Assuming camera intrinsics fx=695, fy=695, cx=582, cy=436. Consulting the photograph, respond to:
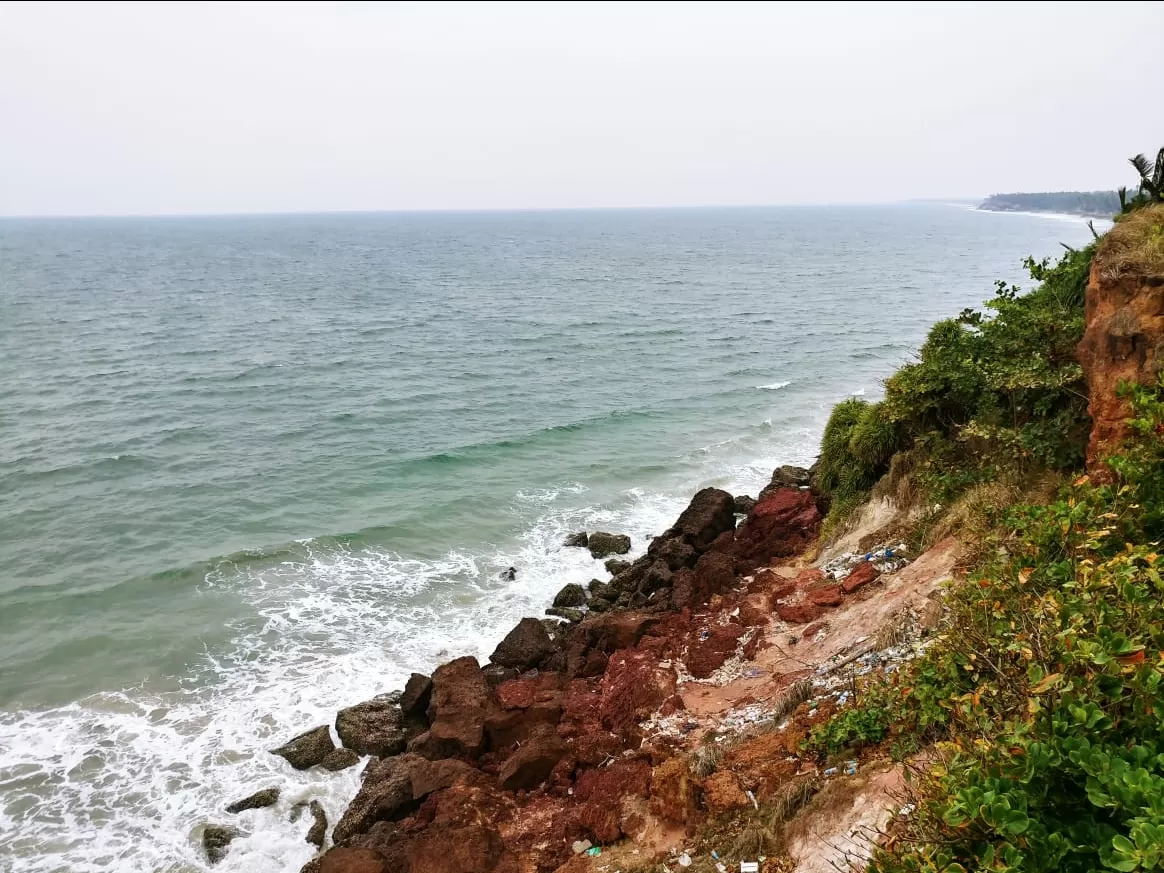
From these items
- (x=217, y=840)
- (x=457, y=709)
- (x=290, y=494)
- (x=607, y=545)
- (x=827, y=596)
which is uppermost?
(x=827, y=596)

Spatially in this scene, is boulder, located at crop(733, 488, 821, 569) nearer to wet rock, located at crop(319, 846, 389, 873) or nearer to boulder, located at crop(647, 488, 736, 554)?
boulder, located at crop(647, 488, 736, 554)

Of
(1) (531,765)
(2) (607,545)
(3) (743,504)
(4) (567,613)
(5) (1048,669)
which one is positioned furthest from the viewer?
(3) (743,504)

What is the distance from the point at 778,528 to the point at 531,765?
1012 centimetres

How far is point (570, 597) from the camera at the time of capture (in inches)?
744

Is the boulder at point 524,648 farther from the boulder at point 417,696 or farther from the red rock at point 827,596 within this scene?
the red rock at point 827,596

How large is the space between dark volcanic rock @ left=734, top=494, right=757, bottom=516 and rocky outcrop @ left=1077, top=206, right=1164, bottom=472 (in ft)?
40.4

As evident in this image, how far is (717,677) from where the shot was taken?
12820 millimetres

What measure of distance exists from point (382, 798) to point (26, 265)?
12752cm

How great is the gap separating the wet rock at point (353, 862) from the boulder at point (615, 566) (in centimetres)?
1078

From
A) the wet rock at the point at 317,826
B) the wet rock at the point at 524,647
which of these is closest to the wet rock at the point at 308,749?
the wet rock at the point at 317,826

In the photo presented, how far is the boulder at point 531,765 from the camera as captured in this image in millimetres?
11336

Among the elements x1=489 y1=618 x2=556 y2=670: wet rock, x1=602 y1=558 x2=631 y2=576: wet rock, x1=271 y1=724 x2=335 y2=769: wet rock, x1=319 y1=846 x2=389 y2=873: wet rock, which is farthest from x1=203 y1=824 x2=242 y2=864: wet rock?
x1=602 y1=558 x2=631 y2=576: wet rock

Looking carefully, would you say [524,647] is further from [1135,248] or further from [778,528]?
[1135,248]

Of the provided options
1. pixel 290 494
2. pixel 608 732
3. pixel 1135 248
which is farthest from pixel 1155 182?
pixel 290 494
